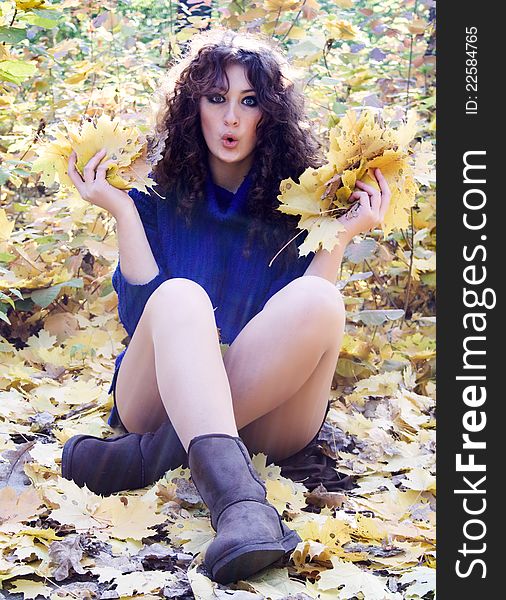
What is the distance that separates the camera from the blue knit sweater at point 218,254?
2021mm

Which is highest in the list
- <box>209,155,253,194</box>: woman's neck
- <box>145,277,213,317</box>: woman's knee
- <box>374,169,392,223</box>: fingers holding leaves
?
<box>209,155,253,194</box>: woman's neck

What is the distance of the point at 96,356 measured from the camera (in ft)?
9.05

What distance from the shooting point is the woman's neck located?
205 centimetres

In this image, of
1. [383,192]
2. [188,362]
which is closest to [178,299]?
[188,362]

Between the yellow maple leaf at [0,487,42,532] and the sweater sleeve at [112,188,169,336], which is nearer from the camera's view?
the yellow maple leaf at [0,487,42,532]

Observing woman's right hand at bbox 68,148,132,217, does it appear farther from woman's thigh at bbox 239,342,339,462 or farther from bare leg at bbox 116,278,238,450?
woman's thigh at bbox 239,342,339,462

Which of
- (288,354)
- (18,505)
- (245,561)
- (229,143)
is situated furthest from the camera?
(229,143)

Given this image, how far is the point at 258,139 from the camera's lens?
2006mm

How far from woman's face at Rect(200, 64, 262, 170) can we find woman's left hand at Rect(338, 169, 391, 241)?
0.28 metres

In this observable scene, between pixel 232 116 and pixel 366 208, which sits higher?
pixel 232 116

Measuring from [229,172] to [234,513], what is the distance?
0.88 meters

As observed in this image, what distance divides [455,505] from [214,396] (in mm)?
447

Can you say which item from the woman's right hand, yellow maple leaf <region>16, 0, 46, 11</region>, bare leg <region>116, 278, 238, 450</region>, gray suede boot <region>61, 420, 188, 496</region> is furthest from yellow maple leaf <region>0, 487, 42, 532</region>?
yellow maple leaf <region>16, 0, 46, 11</region>

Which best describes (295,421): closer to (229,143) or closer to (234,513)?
(234,513)
